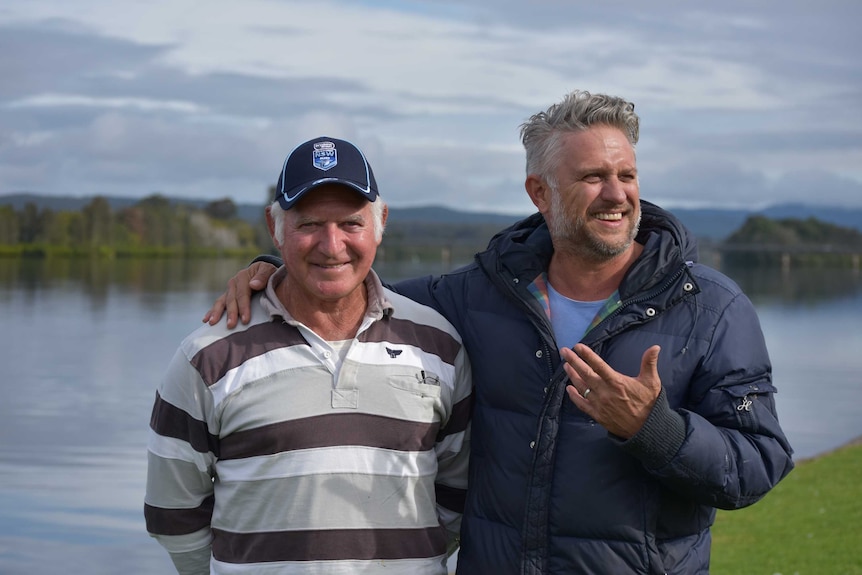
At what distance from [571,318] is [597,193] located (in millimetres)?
436

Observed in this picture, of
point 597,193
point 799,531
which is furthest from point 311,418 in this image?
point 799,531

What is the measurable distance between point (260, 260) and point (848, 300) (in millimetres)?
77804

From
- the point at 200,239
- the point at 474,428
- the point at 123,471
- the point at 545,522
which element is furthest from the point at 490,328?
the point at 200,239

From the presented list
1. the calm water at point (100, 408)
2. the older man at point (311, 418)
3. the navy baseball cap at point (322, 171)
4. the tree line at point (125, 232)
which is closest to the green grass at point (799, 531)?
the calm water at point (100, 408)

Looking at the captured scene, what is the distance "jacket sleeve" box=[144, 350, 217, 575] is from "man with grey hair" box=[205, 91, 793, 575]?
12.5 inches

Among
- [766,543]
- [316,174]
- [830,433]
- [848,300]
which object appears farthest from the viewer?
[848,300]

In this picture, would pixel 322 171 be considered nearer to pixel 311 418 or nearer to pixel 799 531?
pixel 311 418

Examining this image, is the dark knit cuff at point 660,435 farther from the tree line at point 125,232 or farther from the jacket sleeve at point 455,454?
the tree line at point 125,232

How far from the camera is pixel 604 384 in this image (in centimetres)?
321

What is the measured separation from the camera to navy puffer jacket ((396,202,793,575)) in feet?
10.8

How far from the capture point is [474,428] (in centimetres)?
379

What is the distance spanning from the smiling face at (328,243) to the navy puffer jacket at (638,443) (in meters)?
0.59

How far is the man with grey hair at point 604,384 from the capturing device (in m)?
3.28

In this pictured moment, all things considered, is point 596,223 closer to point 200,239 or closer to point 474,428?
point 474,428
